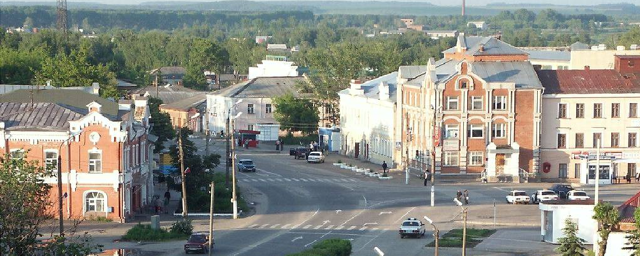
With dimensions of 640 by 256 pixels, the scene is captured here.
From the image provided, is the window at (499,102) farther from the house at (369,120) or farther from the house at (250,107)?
the house at (250,107)

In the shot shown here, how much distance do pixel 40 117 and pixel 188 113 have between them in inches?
2557

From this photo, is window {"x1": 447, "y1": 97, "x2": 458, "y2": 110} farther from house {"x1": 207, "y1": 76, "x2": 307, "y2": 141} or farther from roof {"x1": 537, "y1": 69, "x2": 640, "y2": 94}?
house {"x1": 207, "y1": 76, "x2": 307, "y2": 141}

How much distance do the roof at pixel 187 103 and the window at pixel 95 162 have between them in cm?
6663

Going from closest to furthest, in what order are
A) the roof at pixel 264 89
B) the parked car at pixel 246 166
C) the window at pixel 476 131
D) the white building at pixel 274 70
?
the window at pixel 476 131 → the parked car at pixel 246 166 → the roof at pixel 264 89 → the white building at pixel 274 70

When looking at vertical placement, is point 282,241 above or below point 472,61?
below

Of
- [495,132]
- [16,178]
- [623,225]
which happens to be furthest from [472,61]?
[16,178]

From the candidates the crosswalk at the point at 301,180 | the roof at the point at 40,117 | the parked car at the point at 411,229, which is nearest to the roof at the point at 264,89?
the crosswalk at the point at 301,180

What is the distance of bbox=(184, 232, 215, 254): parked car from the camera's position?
61281mm

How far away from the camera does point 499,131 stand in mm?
94062

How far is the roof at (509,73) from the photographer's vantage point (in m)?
94.0

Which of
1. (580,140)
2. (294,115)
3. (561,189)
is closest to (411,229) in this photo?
(561,189)

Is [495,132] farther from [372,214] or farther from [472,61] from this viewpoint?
[372,214]

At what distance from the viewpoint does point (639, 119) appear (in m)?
95.6

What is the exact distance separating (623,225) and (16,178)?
24.6m
